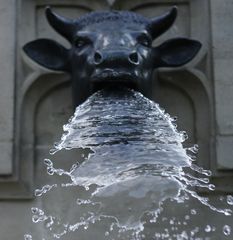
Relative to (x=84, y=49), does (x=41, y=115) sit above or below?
below

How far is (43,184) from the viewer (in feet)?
12.1

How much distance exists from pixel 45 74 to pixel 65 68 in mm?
249

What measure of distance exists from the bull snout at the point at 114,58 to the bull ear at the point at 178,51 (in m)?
0.45

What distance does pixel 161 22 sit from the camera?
3527 mm

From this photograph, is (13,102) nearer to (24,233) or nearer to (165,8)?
(24,233)

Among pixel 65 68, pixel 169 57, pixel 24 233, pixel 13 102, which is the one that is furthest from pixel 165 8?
pixel 24 233

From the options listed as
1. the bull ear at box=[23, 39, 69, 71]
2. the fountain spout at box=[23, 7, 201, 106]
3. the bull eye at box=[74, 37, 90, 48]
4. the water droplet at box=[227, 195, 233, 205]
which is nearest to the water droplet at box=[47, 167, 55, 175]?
the fountain spout at box=[23, 7, 201, 106]

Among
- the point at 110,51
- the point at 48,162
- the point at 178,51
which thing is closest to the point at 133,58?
the point at 110,51

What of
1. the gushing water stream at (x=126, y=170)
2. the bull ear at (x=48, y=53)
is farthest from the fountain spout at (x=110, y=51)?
the gushing water stream at (x=126, y=170)

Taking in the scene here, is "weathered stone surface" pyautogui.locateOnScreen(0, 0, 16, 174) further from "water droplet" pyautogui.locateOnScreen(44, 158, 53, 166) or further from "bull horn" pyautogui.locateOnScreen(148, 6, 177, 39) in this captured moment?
"bull horn" pyautogui.locateOnScreen(148, 6, 177, 39)

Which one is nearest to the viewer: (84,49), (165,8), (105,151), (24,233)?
(105,151)

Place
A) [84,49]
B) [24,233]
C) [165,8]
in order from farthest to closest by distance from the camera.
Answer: [165,8]
[24,233]
[84,49]

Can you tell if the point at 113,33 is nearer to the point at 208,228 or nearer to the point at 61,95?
the point at 61,95

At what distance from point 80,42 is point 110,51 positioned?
29 cm
